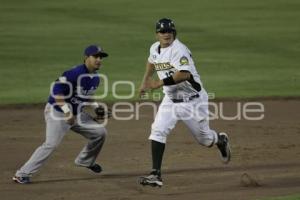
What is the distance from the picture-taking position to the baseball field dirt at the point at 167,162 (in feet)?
33.3

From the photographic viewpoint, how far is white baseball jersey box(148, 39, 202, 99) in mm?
10367

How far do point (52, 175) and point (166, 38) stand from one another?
2477 millimetres

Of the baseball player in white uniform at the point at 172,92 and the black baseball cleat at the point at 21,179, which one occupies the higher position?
the baseball player in white uniform at the point at 172,92

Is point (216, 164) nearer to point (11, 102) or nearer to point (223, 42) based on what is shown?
point (11, 102)

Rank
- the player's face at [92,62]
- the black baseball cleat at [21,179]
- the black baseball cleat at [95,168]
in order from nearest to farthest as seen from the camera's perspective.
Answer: the player's face at [92,62] → the black baseball cleat at [21,179] → the black baseball cleat at [95,168]

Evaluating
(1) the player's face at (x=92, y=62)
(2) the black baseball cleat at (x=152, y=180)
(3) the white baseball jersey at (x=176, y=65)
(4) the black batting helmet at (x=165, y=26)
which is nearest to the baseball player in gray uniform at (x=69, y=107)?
(1) the player's face at (x=92, y=62)

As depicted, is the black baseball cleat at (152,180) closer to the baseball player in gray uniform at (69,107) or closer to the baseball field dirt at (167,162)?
the baseball field dirt at (167,162)

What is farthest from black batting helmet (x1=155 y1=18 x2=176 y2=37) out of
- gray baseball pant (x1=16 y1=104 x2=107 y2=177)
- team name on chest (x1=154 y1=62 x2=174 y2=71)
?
gray baseball pant (x1=16 y1=104 x2=107 y2=177)

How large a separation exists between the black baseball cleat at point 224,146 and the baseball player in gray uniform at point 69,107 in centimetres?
166

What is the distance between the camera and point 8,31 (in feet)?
86.3

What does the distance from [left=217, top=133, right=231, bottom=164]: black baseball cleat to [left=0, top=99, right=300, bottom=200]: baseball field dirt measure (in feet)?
0.52

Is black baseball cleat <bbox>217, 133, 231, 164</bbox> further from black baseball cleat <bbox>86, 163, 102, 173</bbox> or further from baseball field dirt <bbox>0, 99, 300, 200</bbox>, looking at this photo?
black baseball cleat <bbox>86, 163, 102, 173</bbox>

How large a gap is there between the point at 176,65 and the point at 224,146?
1.61m

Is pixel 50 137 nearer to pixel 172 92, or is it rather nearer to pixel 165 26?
pixel 172 92
